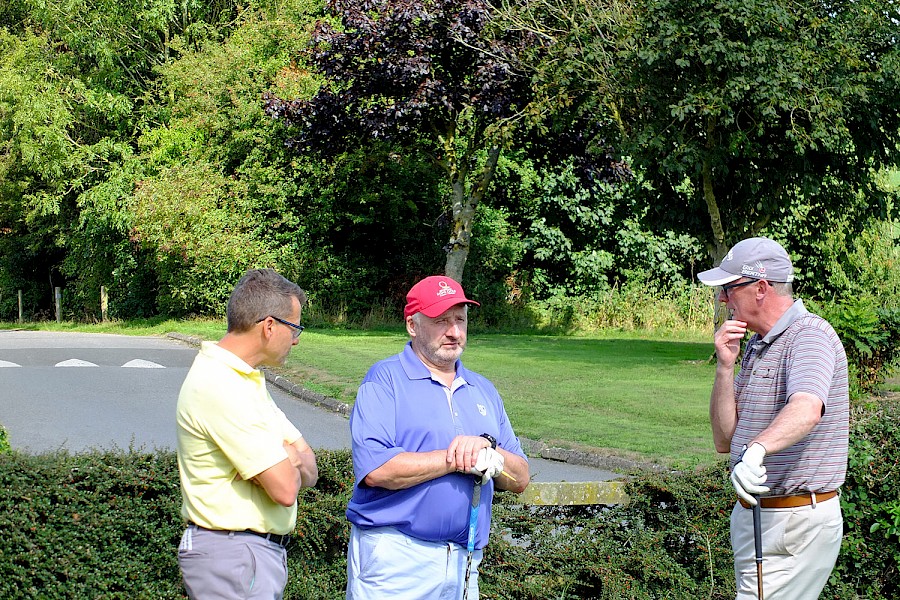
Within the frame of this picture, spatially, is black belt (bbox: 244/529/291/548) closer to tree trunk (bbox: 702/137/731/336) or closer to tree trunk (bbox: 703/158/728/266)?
tree trunk (bbox: 702/137/731/336)

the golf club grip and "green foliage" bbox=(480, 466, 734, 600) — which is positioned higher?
the golf club grip

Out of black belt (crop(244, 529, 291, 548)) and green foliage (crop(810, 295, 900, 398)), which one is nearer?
black belt (crop(244, 529, 291, 548))

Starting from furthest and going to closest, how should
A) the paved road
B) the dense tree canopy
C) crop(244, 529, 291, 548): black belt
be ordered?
the dense tree canopy → the paved road → crop(244, 529, 291, 548): black belt

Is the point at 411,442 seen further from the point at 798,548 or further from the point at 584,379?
the point at 584,379

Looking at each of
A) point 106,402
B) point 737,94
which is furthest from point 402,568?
point 737,94

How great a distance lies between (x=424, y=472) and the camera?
3.64 m

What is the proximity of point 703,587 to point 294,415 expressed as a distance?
9.09 meters

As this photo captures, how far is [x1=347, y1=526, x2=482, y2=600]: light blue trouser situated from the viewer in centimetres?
374

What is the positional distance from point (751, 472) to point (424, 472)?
118 centimetres

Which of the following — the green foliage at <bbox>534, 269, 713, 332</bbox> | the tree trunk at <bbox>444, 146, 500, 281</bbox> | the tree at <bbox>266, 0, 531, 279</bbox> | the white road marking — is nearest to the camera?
the white road marking

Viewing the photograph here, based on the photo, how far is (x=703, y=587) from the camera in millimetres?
5465

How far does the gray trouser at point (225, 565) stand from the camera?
3.29m

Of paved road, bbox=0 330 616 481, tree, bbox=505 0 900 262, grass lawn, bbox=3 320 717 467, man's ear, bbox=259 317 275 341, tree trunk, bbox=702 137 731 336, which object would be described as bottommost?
paved road, bbox=0 330 616 481

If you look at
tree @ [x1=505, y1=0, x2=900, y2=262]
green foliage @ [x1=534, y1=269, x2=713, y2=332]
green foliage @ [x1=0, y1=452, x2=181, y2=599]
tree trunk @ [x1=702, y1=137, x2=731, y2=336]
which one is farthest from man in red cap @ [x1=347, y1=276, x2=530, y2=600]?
green foliage @ [x1=534, y1=269, x2=713, y2=332]
